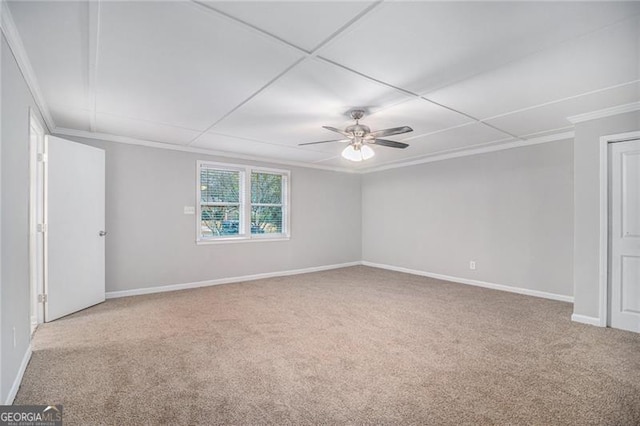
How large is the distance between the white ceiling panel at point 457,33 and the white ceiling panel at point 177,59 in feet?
1.74

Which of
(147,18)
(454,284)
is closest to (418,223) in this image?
(454,284)

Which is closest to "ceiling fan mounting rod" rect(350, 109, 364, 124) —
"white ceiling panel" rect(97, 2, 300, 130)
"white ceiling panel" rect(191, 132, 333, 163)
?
"white ceiling panel" rect(97, 2, 300, 130)

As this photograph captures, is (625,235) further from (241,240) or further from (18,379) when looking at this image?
(18,379)

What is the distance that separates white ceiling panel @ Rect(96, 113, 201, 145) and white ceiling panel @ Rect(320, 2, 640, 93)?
272cm

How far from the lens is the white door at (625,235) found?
3172mm

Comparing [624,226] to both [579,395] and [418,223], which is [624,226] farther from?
[418,223]

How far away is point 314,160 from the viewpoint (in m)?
6.05

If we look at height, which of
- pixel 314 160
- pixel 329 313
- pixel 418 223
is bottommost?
pixel 329 313

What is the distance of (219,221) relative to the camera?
17.7ft

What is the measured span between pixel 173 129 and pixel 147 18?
242 cm

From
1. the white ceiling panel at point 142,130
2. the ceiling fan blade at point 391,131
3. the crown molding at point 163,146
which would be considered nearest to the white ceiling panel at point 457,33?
the ceiling fan blade at point 391,131

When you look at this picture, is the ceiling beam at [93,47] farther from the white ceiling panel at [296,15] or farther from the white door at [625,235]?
the white door at [625,235]

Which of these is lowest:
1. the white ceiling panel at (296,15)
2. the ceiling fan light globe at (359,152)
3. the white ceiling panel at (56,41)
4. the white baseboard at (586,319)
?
the white baseboard at (586,319)

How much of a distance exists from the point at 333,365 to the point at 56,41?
3.02 metres
